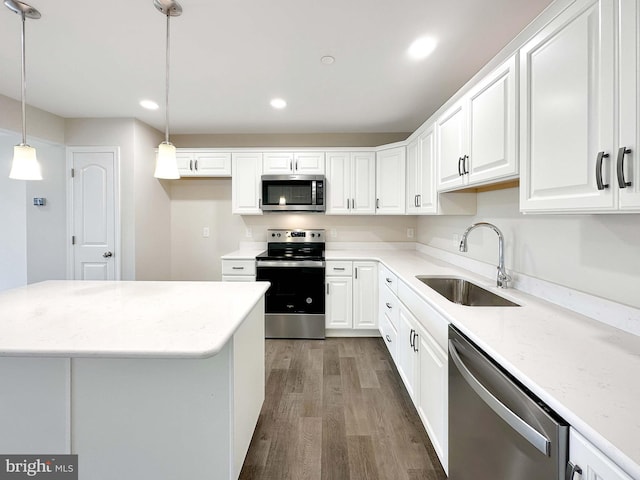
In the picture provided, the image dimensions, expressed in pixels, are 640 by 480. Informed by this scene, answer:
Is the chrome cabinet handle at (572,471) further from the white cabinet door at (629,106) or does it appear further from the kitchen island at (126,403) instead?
the kitchen island at (126,403)

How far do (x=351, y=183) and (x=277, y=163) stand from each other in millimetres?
906

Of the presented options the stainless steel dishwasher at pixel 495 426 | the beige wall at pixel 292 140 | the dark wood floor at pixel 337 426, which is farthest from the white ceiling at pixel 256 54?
the dark wood floor at pixel 337 426

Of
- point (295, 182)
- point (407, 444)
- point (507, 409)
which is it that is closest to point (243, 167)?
point (295, 182)

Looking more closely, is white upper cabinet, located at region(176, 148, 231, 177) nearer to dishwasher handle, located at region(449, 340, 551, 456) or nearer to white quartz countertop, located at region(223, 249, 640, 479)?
white quartz countertop, located at region(223, 249, 640, 479)

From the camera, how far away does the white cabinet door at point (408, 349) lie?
6.15ft

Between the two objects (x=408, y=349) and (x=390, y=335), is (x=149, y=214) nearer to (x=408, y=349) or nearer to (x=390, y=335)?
(x=390, y=335)

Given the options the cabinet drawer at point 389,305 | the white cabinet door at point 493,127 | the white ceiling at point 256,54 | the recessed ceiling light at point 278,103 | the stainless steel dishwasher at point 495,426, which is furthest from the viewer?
the recessed ceiling light at point 278,103

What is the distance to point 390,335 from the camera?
2.60 meters

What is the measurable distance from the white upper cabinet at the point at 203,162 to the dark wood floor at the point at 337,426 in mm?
2227

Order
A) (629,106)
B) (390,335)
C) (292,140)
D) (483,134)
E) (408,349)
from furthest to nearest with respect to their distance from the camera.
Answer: (292,140)
(390,335)
(408,349)
(483,134)
(629,106)

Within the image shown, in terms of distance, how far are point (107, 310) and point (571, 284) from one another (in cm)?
215

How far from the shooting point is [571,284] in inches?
55.3

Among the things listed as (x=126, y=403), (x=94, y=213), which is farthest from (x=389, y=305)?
(x=94, y=213)

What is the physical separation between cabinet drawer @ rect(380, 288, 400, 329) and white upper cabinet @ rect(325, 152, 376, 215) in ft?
3.48
